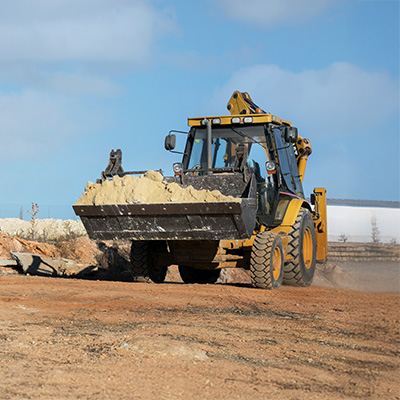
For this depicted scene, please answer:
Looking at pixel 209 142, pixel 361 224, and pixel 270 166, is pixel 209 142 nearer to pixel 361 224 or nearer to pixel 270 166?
pixel 270 166

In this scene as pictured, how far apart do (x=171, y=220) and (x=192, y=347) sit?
4.19 meters

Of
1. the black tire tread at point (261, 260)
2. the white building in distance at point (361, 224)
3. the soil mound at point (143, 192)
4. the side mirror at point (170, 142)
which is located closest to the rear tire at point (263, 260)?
the black tire tread at point (261, 260)

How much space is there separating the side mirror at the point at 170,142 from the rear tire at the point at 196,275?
288cm

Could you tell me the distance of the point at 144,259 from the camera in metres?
10.4

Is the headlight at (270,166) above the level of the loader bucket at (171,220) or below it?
above

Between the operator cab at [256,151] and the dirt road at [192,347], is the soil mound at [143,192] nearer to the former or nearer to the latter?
the operator cab at [256,151]

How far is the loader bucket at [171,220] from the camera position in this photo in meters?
8.52

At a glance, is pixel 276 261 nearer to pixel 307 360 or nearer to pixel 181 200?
pixel 181 200

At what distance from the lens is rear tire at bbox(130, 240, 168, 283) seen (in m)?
10.4

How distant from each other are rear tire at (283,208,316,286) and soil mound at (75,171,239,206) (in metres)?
2.21

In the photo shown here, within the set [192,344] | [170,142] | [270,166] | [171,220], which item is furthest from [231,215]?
[192,344]

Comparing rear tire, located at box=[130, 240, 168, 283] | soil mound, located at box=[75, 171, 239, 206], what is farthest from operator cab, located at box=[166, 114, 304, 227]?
rear tire, located at box=[130, 240, 168, 283]

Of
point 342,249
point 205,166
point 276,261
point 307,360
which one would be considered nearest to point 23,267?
point 205,166

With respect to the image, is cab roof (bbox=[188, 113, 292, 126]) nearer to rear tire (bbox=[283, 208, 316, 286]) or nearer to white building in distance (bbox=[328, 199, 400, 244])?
rear tire (bbox=[283, 208, 316, 286])
